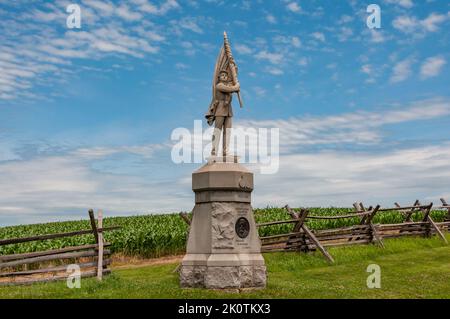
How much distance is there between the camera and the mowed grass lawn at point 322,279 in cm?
1204

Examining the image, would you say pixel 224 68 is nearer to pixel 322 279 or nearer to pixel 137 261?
pixel 322 279

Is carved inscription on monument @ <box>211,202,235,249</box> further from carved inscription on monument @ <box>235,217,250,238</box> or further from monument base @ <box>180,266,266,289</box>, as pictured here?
monument base @ <box>180,266,266,289</box>

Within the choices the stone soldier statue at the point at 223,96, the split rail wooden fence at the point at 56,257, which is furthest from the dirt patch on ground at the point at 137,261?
the stone soldier statue at the point at 223,96

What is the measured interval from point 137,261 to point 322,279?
9.40 meters

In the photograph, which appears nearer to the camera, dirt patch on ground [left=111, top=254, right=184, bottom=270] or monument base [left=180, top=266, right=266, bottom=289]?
monument base [left=180, top=266, right=266, bottom=289]

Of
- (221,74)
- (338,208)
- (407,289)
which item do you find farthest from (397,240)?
(338,208)

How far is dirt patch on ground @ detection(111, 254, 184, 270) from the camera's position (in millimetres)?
21312

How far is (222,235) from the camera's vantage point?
12172 millimetres

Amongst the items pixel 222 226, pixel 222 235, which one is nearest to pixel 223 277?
pixel 222 235

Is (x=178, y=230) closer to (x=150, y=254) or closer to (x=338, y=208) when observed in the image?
(x=150, y=254)

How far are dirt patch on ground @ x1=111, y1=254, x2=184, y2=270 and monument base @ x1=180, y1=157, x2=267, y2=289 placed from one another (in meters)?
9.00

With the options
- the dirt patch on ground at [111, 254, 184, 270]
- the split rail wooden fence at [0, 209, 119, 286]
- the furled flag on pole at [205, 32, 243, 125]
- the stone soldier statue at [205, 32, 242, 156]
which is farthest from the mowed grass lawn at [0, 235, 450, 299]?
the furled flag on pole at [205, 32, 243, 125]
